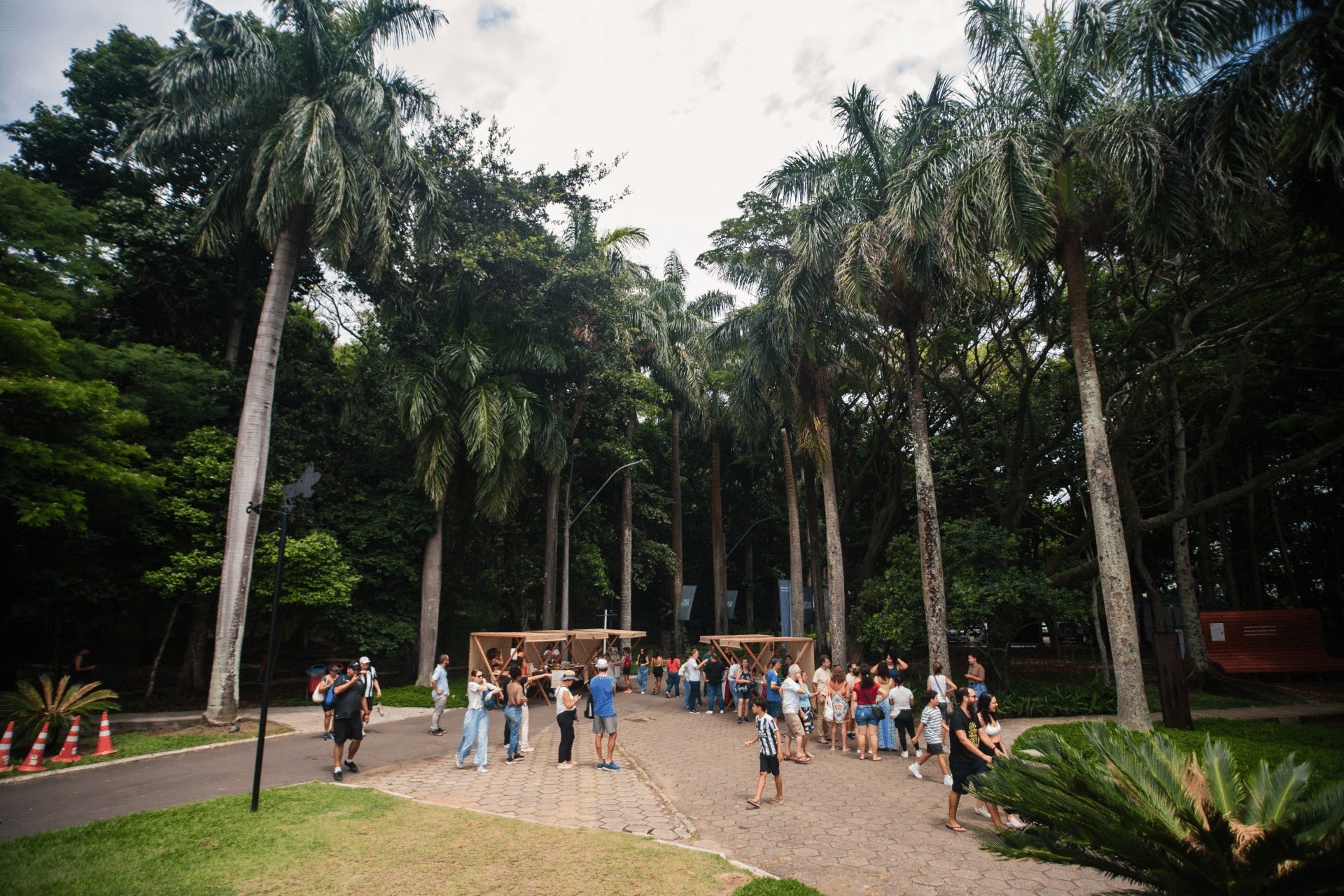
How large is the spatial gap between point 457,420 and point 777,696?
13.5 m

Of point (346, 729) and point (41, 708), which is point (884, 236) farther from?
point (41, 708)

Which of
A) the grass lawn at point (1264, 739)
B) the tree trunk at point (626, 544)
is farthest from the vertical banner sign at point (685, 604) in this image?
the grass lawn at point (1264, 739)

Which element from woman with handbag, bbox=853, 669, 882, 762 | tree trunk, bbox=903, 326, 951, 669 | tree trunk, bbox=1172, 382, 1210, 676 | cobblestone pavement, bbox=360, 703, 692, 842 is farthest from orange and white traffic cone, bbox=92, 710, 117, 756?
tree trunk, bbox=1172, 382, 1210, 676

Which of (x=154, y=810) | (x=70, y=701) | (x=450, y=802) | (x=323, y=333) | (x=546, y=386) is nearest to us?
(x=154, y=810)

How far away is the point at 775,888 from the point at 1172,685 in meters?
10.9

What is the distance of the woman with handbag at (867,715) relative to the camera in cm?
1251

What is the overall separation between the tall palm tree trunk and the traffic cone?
17636 mm

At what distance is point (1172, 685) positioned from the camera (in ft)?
41.6

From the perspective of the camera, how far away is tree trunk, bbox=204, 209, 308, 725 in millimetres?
15859

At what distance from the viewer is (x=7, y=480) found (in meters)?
11.9

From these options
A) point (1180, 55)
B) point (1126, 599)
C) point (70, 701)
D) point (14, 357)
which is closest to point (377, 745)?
point (70, 701)

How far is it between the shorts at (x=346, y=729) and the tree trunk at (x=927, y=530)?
1145cm

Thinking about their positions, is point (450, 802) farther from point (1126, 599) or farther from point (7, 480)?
point (1126, 599)

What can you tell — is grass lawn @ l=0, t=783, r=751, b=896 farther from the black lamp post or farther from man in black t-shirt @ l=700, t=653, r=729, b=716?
man in black t-shirt @ l=700, t=653, r=729, b=716
